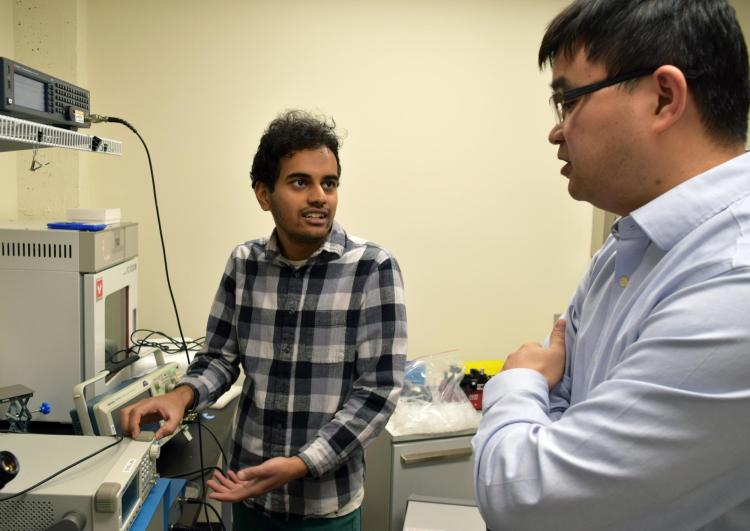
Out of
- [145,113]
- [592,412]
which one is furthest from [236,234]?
[592,412]

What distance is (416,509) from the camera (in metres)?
2.04

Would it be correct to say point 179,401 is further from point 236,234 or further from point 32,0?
point 32,0

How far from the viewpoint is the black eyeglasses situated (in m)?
0.70

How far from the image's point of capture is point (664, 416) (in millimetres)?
580

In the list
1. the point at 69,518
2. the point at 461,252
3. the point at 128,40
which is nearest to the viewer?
the point at 69,518

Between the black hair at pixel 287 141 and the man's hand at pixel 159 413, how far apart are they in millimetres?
578

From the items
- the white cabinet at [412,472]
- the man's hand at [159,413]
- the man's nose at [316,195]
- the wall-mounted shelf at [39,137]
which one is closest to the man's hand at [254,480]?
the man's hand at [159,413]

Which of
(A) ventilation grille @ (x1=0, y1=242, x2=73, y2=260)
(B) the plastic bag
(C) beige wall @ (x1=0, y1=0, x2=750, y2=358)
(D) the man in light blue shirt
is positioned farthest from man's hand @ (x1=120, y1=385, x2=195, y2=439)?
(C) beige wall @ (x1=0, y1=0, x2=750, y2=358)

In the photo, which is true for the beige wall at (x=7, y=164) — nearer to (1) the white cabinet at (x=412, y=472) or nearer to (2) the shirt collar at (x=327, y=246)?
(2) the shirt collar at (x=327, y=246)

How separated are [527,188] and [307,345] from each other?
6.11ft

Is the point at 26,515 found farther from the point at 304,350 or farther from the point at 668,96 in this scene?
the point at 668,96

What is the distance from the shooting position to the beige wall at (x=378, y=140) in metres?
2.42

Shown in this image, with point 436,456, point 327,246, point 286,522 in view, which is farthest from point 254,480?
point 436,456

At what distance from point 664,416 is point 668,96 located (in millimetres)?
390
